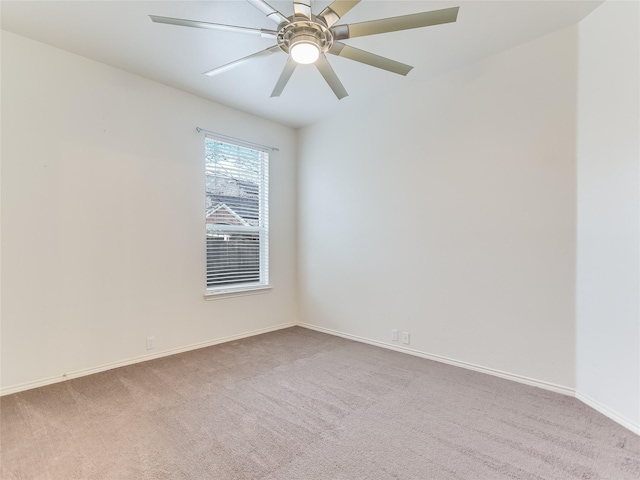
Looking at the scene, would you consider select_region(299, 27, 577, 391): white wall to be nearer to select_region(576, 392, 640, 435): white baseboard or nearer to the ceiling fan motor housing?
select_region(576, 392, 640, 435): white baseboard

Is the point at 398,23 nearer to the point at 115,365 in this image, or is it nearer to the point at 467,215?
the point at 467,215

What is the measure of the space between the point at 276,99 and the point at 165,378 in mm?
3028

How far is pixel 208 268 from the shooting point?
3654 millimetres

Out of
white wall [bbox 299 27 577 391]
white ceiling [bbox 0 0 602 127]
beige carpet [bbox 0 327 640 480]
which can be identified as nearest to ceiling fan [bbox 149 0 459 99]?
white ceiling [bbox 0 0 602 127]

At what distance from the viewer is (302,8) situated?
161cm

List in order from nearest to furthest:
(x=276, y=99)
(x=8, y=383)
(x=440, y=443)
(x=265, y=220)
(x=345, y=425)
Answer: (x=440, y=443), (x=345, y=425), (x=8, y=383), (x=276, y=99), (x=265, y=220)

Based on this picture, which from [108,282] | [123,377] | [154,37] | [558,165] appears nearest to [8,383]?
[123,377]

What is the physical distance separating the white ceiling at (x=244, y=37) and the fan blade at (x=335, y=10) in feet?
2.02

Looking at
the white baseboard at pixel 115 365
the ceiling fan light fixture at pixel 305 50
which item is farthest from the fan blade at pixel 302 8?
the white baseboard at pixel 115 365

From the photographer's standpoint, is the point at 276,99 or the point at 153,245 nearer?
the point at 153,245

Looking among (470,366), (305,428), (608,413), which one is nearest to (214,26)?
(305,428)

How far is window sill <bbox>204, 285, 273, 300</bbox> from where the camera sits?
3615 mm

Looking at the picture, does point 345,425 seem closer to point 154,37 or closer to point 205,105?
point 154,37

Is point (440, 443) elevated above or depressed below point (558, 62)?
Answer: below
